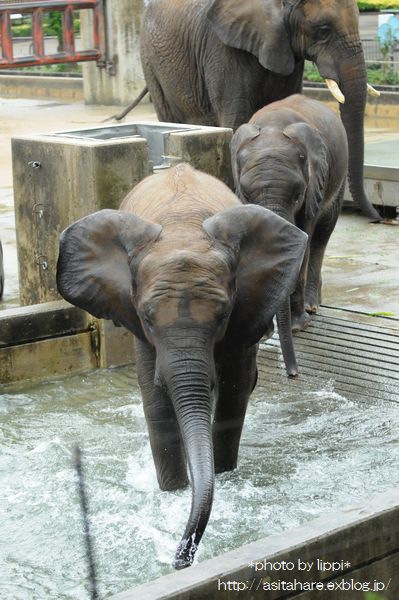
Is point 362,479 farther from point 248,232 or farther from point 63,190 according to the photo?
point 63,190

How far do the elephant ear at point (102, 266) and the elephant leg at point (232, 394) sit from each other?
0.57 metres

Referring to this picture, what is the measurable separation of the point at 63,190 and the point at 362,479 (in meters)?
3.35

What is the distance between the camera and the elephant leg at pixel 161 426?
6207 mm

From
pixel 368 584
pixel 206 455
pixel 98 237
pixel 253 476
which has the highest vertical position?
pixel 98 237

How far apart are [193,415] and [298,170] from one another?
12.4 feet

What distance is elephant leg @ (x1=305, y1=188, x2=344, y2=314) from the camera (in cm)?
986

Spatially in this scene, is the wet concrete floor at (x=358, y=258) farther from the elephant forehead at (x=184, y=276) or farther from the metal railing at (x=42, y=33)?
the metal railing at (x=42, y=33)

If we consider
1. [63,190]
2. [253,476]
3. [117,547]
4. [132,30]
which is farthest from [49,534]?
[132,30]

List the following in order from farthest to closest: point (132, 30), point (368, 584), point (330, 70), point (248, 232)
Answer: point (132, 30), point (330, 70), point (248, 232), point (368, 584)

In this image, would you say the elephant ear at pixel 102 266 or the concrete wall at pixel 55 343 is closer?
the elephant ear at pixel 102 266

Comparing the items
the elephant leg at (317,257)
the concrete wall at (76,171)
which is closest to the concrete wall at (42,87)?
the elephant leg at (317,257)

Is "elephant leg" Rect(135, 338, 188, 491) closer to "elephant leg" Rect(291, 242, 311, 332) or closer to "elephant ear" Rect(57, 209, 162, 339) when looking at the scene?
"elephant ear" Rect(57, 209, 162, 339)

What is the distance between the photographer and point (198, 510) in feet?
16.3

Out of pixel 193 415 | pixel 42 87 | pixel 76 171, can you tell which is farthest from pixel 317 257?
pixel 42 87
